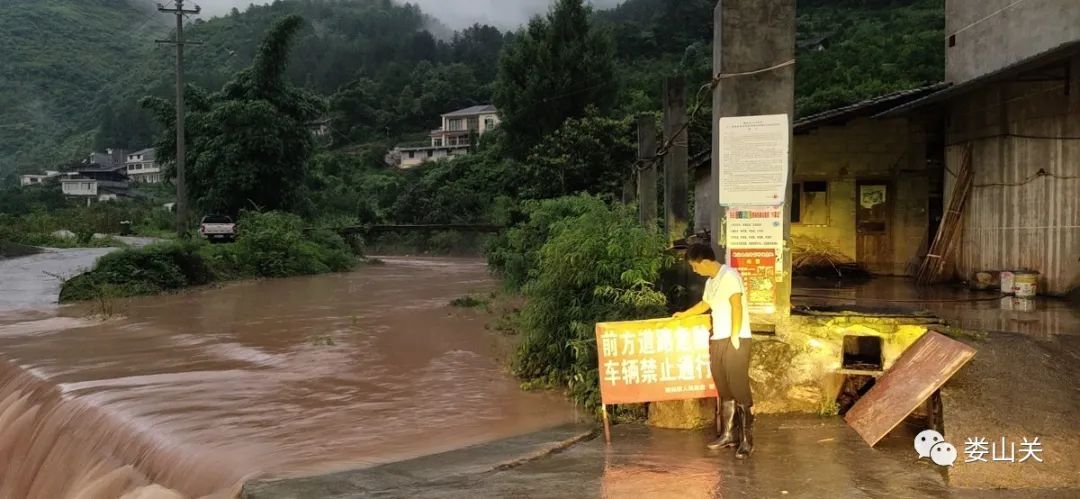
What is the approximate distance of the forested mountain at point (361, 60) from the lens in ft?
129

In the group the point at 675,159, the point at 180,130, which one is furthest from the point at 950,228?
the point at 180,130

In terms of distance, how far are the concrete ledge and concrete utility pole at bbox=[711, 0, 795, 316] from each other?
2626 mm

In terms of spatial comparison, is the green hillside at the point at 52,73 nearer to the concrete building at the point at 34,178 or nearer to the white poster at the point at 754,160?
the concrete building at the point at 34,178

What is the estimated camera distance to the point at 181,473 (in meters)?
7.48

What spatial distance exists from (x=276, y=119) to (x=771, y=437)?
32213 mm

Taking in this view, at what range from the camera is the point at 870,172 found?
1360 cm

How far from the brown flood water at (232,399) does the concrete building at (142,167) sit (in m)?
77.3

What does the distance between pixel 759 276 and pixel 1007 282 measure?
5042 mm

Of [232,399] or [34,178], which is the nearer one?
[232,399]

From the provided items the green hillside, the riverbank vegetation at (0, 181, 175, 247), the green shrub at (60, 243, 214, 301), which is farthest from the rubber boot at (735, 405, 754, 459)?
the green hillside

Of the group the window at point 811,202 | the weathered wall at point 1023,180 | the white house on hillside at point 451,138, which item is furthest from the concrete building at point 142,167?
the weathered wall at point 1023,180

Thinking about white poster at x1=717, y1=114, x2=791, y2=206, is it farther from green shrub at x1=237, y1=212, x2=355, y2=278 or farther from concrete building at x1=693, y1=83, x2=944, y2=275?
green shrub at x1=237, y1=212, x2=355, y2=278

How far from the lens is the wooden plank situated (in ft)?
20.7

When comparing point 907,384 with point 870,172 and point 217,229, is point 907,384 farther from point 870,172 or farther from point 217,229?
point 217,229
